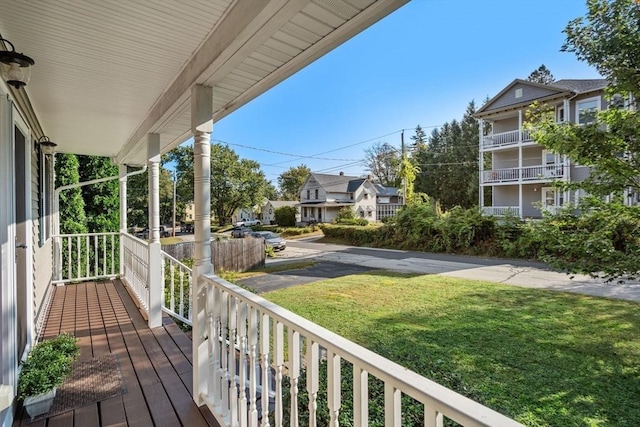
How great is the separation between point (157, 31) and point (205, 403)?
7.58 ft

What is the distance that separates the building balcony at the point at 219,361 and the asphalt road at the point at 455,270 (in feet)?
12.2

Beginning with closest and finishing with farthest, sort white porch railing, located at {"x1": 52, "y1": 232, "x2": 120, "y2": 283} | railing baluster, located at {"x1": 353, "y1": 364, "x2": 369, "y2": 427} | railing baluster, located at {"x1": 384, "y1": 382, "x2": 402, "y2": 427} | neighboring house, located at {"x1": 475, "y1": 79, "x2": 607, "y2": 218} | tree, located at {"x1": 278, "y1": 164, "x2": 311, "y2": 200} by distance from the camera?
1. railing baluster, located at {"x1": 384, "y1": 382, "x2": 402, "y2": 427}
2. railing baluster, located at {"x1": 353, "y1": 364, "x2": 369, "y2": 427}
3. white porch railing, located at {"x1": 52, "y1": 232, "x2": 120, "y2": 283}
4. neighboring house, located at {"x1": 475, "y1": 79, "x2": 607, "y2": 218}
5. tree, located at {"x1": 278, "y1": 164, "x2": 311, "y2": 200}

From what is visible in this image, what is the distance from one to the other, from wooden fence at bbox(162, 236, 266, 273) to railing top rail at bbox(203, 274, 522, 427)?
9140 millimetres

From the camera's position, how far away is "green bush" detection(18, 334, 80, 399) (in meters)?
2.09

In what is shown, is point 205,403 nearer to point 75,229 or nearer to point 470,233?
point 75,229

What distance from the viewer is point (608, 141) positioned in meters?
3.15

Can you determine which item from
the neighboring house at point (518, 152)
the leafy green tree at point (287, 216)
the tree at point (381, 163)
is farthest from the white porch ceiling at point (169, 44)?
the tree at point (381, 163)

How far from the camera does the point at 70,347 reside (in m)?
2.37

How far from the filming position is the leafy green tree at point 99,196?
6.68 metres

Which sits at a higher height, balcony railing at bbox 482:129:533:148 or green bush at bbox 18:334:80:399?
balcony railing at bbox 482:129:533:148

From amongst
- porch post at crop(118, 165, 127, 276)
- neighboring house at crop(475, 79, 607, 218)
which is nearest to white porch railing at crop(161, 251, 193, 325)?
porch post at crop(118, 165, 127, 276)

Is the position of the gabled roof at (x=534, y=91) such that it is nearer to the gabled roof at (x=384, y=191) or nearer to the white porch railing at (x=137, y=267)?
the white porch railing at (x=137, y=267)

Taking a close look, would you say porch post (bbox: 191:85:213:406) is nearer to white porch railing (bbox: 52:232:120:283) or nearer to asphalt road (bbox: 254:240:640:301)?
white porch railing (bbox: 52:232:120:283)

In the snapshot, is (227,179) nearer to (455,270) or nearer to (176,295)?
(455,270)
